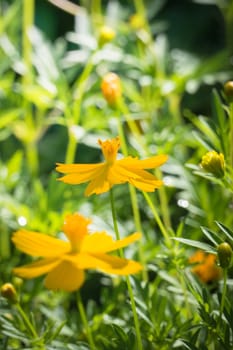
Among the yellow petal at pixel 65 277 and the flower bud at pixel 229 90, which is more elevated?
the flower bud at pixel 229 90

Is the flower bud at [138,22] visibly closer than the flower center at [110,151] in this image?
No

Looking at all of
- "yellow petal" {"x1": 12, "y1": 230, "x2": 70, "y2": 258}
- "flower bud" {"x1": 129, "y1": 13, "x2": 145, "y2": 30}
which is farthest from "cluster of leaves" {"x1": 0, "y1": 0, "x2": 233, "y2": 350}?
"yellow petal" {"x1": 12, "y1": 230, "x2": 70, "y2": 258}

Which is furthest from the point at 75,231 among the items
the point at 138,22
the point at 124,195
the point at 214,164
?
the point at 138,22

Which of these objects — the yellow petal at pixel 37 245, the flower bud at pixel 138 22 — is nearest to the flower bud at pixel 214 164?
the yellow petal at pixel 37 245

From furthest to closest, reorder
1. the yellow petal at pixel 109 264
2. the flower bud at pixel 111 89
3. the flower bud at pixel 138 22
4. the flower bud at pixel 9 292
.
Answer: the flower bud at pixel 138 22 < the flower bud at pixel 111 89 < the flower bud at pixel 9 292 < the yellow petal at pixel 109 264

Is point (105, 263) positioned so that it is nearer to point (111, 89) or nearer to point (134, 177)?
point (134, 177)

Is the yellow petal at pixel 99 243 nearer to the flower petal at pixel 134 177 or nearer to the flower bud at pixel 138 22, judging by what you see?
the flower petal at pixel 134 177
